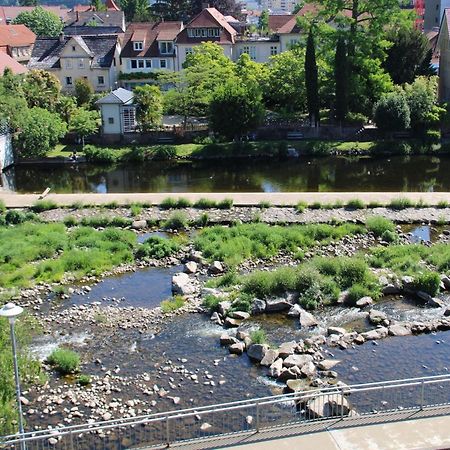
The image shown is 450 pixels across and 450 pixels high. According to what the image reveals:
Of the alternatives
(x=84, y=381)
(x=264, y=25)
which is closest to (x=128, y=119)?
(x=84, y=381)

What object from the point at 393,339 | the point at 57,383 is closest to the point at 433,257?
the point at 393,339

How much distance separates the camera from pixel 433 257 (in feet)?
90.8

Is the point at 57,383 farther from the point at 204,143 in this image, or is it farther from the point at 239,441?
the point at 204,143

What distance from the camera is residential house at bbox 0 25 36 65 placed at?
250ft

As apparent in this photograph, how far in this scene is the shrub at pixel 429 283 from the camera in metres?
25.1

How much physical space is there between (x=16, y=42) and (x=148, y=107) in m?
34.3

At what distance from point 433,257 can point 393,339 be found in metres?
6.46

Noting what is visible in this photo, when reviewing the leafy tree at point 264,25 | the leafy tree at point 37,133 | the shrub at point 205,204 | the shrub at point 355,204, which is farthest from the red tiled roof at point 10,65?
the shrub at point 355,204

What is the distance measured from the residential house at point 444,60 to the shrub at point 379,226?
27817mm

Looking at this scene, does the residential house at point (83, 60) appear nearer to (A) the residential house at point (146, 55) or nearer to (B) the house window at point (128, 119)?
(A) the residential house at point (146, 55)

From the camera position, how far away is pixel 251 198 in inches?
1433

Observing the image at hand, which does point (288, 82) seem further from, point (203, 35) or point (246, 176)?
point (203, 35)

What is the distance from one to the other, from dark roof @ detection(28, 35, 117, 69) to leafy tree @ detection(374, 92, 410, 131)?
25710mm

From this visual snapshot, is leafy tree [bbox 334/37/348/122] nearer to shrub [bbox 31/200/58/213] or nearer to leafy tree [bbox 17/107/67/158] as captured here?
leafy tree [bbox 17/107/67/158]
